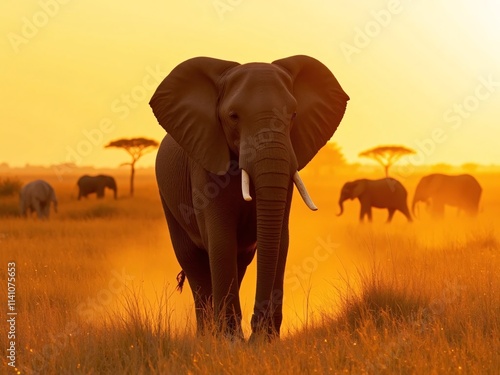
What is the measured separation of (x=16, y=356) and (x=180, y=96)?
2.88 metres

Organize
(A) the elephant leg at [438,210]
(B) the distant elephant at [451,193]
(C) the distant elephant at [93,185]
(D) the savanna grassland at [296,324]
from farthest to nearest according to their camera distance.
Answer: (C) the distant elephant at [93,185], (A) the elephant leg at [438,210], (B) the distant elephant at [451,193], (D) the savanna grassland at [296,324]

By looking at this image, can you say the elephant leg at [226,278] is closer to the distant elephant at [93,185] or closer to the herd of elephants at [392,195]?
the herd of elephants at [392,195]

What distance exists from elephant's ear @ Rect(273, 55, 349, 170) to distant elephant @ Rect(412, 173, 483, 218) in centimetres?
1762

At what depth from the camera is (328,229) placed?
64.5 feet

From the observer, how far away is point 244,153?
639cm

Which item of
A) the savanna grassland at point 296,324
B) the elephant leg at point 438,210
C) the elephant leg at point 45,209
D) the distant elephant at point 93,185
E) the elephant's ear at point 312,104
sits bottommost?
the elephant leg at point 438,210

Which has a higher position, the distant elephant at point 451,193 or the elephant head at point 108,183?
the elephant head at point 108,183

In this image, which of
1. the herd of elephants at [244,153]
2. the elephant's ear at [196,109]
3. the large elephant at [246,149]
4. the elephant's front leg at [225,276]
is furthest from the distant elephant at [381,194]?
the elephant's front leg at [225,276]

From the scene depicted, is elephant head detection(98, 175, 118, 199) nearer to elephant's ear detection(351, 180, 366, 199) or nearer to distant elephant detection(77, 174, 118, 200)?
distant elephant detection(77, 174, 118, 200)

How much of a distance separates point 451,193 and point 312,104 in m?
18.6

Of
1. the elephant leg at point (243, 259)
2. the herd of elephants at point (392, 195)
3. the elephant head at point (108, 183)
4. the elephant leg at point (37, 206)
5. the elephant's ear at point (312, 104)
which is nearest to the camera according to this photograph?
the elephant's ear at point (312, 104)

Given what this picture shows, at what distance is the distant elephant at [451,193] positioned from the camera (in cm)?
2462

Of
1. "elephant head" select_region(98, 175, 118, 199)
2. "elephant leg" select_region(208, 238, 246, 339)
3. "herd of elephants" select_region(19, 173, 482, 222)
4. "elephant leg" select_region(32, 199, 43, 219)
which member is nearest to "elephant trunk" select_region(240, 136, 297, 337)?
"elephant leg" select_region(208, 238, 246, 339)

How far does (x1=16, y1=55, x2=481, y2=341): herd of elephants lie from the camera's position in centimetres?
640
